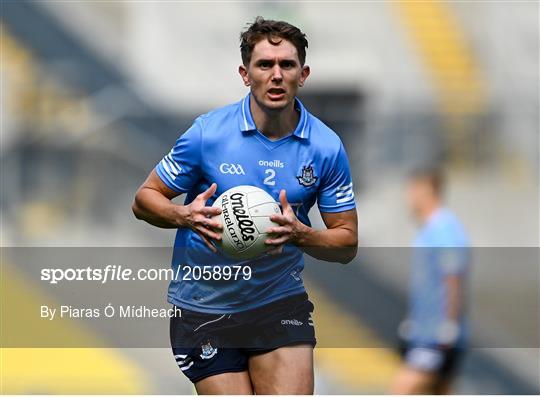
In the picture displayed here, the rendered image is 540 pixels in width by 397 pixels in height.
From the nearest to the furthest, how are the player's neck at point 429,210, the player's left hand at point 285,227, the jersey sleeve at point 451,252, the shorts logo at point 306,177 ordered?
1. the player's left hand at point 285,227
2. the shorts logo at point 306,177
3. the jersey sleeve at point 451,252
4. the player's neck at point 429,210

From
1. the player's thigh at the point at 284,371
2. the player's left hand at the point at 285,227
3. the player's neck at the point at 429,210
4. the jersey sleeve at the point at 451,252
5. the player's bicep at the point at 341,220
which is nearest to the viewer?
the player's left hand at the point at 285,227

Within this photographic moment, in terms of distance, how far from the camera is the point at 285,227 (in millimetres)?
4902

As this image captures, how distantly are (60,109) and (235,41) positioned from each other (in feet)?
9.17

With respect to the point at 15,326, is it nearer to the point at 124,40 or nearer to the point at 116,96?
the point at 116,96

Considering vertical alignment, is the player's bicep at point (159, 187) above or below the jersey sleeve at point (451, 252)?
above

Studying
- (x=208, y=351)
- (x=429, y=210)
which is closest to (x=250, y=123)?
(x=208, y=351)

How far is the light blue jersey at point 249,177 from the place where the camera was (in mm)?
5109

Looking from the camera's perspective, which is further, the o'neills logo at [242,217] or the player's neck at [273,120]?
the player's neck at [273,120]

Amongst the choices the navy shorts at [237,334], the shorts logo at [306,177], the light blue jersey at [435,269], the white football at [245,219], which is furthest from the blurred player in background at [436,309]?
the white football at [245,219]

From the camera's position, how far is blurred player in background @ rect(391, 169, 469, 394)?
25.4ft

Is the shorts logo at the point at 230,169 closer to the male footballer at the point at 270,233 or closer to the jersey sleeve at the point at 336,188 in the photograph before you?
the male footballer at the point at 270,233

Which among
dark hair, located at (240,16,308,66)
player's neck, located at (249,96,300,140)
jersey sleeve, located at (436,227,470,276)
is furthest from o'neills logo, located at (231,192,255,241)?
jersey sleeve, located at (436,227,470,276)

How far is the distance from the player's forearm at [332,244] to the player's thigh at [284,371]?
0.41 metres

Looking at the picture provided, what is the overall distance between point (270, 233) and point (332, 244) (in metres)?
0.30
